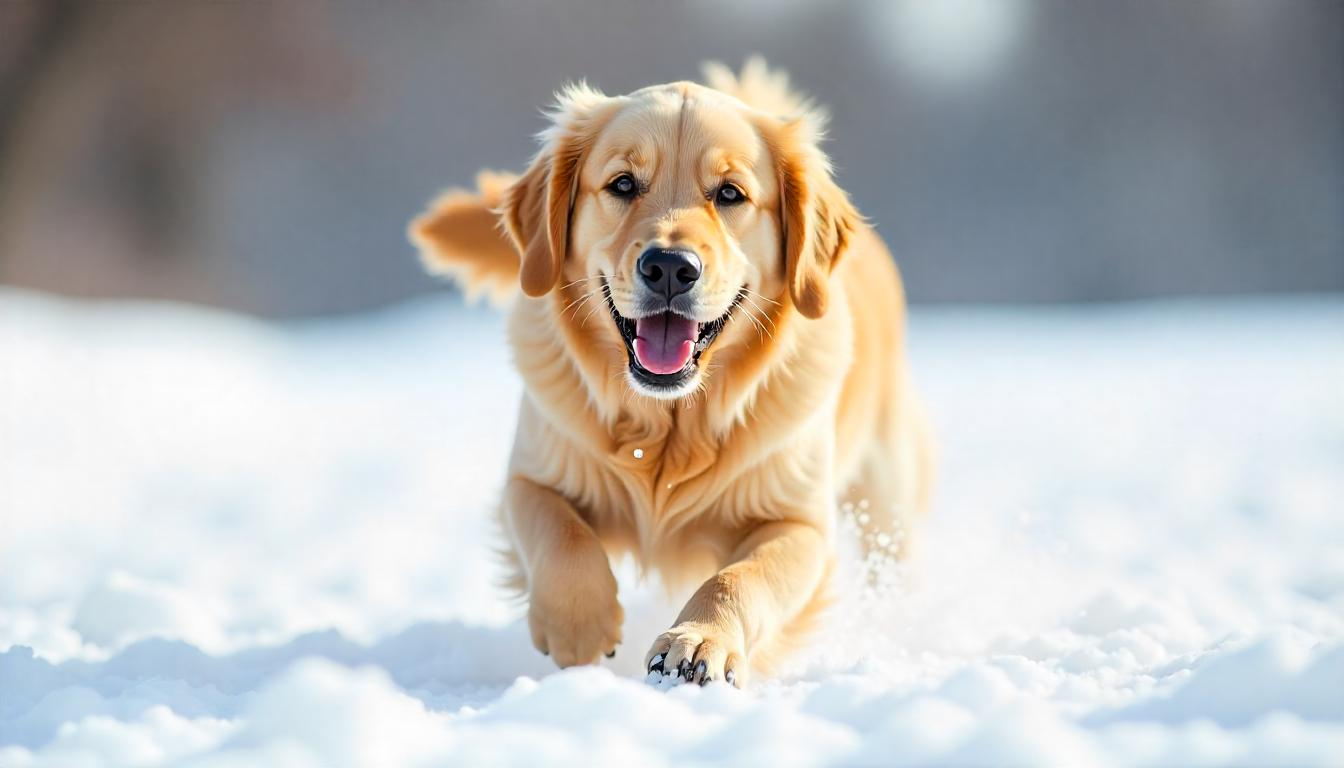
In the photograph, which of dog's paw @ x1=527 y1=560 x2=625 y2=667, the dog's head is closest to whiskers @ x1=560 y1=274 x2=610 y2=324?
the dog's head

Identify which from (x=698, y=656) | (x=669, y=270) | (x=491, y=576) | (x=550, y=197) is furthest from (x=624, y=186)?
(x=491, y=576)

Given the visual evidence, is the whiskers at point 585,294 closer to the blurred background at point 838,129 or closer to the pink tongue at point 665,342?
the pink tongue at point 665,342

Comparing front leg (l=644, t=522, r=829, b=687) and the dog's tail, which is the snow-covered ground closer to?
front leg (l=644, t=522, r=829, b=687)

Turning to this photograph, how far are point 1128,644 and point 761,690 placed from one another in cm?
→ 94

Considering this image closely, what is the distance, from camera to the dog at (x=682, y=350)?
2.83 metres

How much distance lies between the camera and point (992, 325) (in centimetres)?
1157

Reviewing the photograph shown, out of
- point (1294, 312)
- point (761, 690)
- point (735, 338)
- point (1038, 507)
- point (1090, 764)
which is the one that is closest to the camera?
point (1090, 764)

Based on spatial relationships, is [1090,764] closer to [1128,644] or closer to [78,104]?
[1128,644]

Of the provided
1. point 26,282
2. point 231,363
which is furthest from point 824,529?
point 26,282

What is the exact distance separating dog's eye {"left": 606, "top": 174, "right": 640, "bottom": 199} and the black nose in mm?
337

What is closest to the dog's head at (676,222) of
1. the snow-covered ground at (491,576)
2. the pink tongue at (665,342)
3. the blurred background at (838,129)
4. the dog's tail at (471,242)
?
the pink tongue at (665,342)

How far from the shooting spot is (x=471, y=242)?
12.5ft

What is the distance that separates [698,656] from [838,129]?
993 centimetres

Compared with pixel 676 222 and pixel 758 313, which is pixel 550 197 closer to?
pixel 676 222
